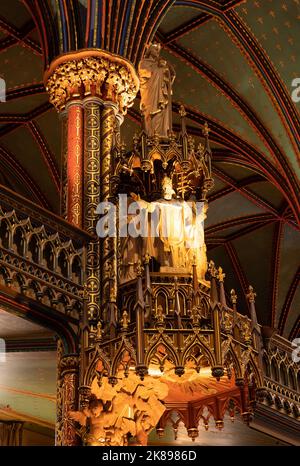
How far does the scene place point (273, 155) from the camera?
16812mm

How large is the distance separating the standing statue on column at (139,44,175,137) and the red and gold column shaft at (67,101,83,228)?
2.68 ft

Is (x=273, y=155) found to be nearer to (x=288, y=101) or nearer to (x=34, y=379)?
(x=288, y=101)

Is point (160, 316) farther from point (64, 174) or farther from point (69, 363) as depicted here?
point (64, 174)

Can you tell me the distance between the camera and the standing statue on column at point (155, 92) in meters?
11.3

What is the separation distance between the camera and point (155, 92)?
11641mm

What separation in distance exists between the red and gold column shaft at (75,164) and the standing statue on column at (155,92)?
817 mm

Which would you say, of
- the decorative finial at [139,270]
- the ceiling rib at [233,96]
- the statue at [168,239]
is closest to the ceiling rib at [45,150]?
the ceiling rib at [233,96]

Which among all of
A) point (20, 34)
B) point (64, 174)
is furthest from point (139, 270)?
point (20, 34)

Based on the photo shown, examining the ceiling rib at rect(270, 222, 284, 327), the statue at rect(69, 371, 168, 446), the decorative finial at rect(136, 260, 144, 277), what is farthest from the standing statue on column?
the ceiling rib at rect(270, 222, 284, 327)

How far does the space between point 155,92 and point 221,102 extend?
5.32m

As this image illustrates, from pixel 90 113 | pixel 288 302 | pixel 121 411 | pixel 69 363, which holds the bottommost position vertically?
pixel 121 411
